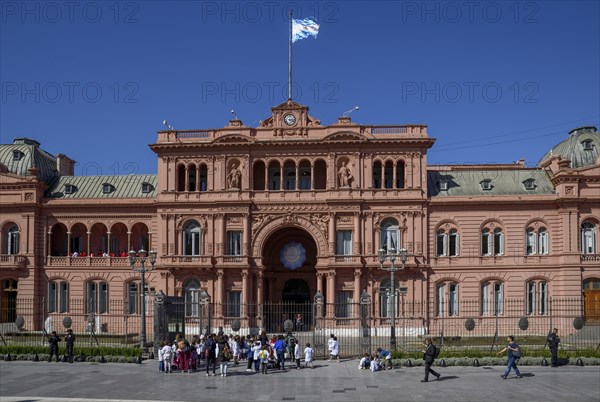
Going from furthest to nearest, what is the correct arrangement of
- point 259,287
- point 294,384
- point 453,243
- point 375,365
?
1. point 453,243
2. point 259,287
3. point 375,365
4. point 294,384

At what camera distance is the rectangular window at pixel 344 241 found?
59.7 meters

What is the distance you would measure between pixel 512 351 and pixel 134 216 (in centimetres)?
3995

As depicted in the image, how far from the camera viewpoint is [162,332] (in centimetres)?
4331

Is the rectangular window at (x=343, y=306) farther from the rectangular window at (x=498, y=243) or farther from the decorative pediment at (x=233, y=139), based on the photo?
the decorative pediment at (x=233, y=139)

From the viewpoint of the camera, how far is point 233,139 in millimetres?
60312

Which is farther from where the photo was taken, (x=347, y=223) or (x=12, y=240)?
(x=12, y=240)

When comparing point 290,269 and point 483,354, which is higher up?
point 290,269

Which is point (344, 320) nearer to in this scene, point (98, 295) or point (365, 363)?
point (365, 363)

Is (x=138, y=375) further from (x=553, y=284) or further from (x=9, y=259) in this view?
(x=553, y=284)

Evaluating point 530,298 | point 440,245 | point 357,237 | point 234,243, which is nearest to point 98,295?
point 234,243

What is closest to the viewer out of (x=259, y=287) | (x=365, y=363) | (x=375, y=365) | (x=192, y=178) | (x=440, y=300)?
(x=375, y=365)

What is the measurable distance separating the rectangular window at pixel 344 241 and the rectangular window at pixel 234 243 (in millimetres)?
8521

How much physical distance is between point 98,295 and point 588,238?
43.1 m

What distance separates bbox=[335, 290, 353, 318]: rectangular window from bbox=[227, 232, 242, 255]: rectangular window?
9.36m
